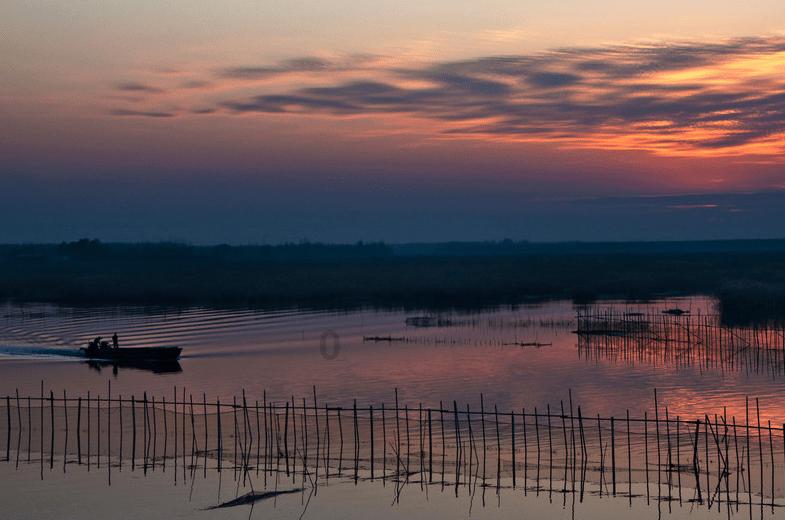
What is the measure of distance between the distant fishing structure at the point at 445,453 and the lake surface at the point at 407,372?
0.24 metres

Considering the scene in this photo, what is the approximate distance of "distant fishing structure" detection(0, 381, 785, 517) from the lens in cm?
1638

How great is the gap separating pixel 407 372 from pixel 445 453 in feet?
38.5

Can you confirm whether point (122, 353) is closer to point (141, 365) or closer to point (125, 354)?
point (125, 354)

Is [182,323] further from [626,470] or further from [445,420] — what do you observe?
[626,470]

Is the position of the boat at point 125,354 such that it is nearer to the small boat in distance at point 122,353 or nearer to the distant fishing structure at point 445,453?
the small boat in distance at point 122,353

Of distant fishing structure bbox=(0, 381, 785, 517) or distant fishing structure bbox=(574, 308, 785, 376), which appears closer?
distant fishing structure bbox=(0, 381, 785, 517)

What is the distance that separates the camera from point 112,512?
15.6 meters

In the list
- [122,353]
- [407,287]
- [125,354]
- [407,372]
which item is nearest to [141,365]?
[125,354]

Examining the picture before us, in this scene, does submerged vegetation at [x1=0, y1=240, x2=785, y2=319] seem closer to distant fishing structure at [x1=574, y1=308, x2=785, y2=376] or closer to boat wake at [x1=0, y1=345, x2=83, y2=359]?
distant fishing structure at [x1=574, y1=308, x2=785, y2=376]

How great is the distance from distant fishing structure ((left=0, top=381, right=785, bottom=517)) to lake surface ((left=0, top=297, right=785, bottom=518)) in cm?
24

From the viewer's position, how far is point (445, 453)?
18.5 metres

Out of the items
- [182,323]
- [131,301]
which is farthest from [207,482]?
[131,301]

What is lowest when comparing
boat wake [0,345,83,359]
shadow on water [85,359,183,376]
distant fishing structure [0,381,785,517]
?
distant fishing structure [0,381,785,517]

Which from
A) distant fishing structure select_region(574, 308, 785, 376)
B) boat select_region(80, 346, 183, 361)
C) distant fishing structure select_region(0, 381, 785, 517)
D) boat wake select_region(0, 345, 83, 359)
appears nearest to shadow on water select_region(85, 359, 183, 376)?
boat select_region(80, 346, 183, 361)
